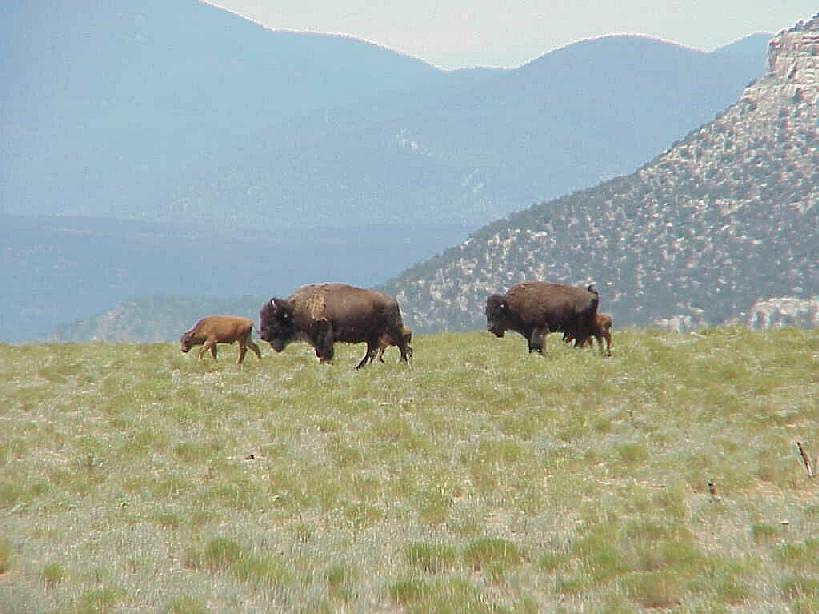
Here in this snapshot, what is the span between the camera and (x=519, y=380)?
21688 mm

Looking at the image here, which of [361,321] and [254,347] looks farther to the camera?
[254,347]

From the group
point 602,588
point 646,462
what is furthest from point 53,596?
Result: point 646,462

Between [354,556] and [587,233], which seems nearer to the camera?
[354,556]

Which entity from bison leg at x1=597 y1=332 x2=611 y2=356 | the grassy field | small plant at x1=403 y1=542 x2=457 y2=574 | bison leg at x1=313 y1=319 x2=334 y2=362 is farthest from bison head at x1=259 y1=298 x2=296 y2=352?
small plant at x1=403 y1=542 x2=457 y2=574

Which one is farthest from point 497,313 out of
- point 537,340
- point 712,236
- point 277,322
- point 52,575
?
point 712,236

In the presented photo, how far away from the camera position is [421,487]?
45.4 ft

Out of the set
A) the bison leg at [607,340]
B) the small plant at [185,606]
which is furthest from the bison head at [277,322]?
the small plant at [185,606]

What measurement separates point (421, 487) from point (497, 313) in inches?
585

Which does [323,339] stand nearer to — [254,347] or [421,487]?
[254,347]

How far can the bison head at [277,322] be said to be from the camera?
1064 inches

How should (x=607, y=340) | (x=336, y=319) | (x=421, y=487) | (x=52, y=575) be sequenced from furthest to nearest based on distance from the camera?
(x=607, y=340) < (x=336, y=319) < (x=421, y=487) < (x=52, y=575)

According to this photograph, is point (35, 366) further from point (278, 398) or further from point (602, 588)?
point (602, 588)

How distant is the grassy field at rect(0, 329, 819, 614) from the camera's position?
9461 mm

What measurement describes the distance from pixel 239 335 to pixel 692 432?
13571 millimetres
